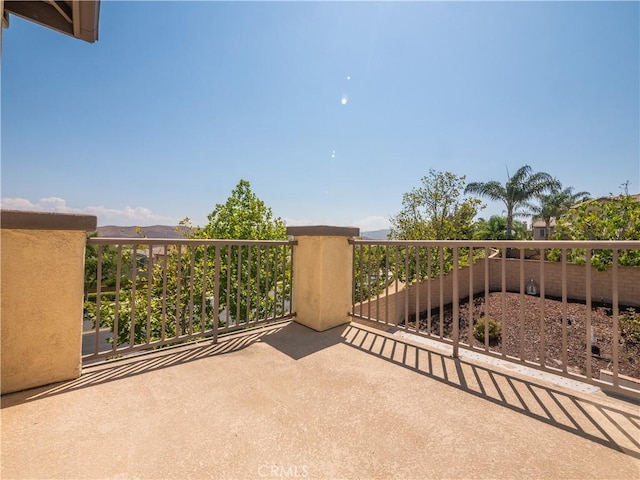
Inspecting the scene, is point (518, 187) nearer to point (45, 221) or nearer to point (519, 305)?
point (519, 305)

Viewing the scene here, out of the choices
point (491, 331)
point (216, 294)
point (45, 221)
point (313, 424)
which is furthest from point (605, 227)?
point (45, 221)

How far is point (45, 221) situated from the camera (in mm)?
1879

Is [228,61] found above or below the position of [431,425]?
above

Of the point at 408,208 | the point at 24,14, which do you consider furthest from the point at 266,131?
the point at 24,14

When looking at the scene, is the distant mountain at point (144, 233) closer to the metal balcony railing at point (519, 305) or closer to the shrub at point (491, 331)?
the metal balcony railing at point (519, 305)

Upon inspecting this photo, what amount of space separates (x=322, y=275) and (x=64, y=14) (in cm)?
389

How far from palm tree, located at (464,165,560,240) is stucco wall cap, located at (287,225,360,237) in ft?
65.6

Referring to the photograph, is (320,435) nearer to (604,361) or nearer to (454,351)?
(454,351)

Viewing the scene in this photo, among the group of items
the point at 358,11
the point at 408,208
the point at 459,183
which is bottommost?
the point at 408,208

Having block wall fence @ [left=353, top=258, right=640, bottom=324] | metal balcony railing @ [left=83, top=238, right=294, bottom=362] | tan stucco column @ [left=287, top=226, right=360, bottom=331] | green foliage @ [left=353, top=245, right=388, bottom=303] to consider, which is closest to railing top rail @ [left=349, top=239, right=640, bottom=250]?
green foliage @ [left=353, top=245, right=388, bottom=303]

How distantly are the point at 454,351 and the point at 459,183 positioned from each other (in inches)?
462

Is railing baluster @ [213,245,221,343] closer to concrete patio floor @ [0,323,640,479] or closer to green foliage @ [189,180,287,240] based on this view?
concrete patio floor @ [0,323,640,479]

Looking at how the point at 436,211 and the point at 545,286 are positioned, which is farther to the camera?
the point at 436,211

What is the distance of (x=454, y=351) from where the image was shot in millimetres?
2559
